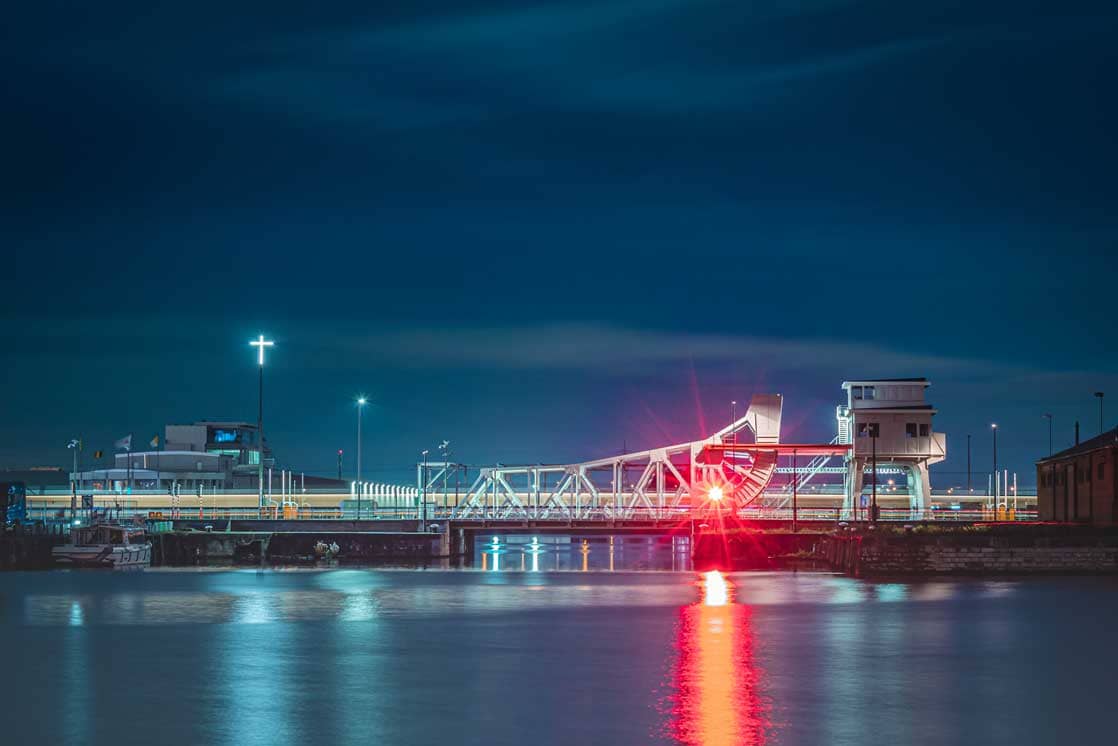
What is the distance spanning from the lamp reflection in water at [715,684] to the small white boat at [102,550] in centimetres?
5235

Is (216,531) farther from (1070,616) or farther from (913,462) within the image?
(1070,616)

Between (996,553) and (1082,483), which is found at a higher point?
(1082,483)

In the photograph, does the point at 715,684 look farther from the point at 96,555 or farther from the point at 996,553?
the point at 96,555

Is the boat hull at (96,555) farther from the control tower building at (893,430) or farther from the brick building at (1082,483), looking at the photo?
the brick building at (1082,483)

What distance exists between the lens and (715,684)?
28688 millimetres

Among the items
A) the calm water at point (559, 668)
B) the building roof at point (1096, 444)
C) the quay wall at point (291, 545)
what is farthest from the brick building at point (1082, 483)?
the quay wall at point (291, 545)

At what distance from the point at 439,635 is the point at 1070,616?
69.2 ft

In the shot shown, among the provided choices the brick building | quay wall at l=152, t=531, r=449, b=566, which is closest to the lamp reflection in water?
the brick building

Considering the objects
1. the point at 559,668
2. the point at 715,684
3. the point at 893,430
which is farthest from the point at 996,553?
the point at 715,684

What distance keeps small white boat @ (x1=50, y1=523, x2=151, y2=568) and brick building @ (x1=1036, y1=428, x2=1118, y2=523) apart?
58.2 m

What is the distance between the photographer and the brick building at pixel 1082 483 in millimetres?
78125

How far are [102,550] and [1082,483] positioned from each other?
60.1m

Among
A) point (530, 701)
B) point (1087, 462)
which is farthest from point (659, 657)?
point (1087, 462)

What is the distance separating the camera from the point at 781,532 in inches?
3725
